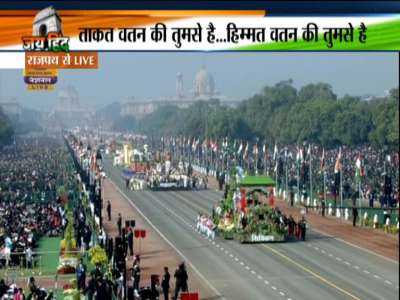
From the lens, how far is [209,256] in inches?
1304

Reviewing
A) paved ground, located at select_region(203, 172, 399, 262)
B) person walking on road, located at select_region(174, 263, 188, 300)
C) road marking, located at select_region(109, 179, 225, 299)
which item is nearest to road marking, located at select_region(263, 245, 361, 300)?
road marking, located at select_region(109, 179, 225, 299)

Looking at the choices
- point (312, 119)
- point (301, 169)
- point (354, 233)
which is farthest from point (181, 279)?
point (312, 119)

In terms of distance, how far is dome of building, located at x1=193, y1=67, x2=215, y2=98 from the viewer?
15.1 m

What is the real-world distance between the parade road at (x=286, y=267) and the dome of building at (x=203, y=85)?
613 centimetres

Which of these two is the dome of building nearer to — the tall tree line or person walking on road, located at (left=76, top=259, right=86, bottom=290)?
person walking on road, located at (left=76, top=259, right=86, bottom=290)

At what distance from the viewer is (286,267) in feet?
100

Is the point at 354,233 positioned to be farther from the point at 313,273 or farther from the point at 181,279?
the point at 181,279

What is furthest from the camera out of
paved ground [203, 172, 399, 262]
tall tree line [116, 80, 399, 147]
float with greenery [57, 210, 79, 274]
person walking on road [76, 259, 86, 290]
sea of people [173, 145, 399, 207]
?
tall tree line [116, 80, 399, 147]

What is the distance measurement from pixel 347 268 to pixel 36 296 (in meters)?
13.2

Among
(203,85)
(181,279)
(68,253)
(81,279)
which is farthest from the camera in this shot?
(68,253)

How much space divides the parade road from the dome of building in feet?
20.1

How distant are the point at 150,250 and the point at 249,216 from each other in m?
4.56

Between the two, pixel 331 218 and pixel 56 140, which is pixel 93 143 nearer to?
pixel 56 140

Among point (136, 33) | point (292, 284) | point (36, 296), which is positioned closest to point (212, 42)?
point (136, 33)
